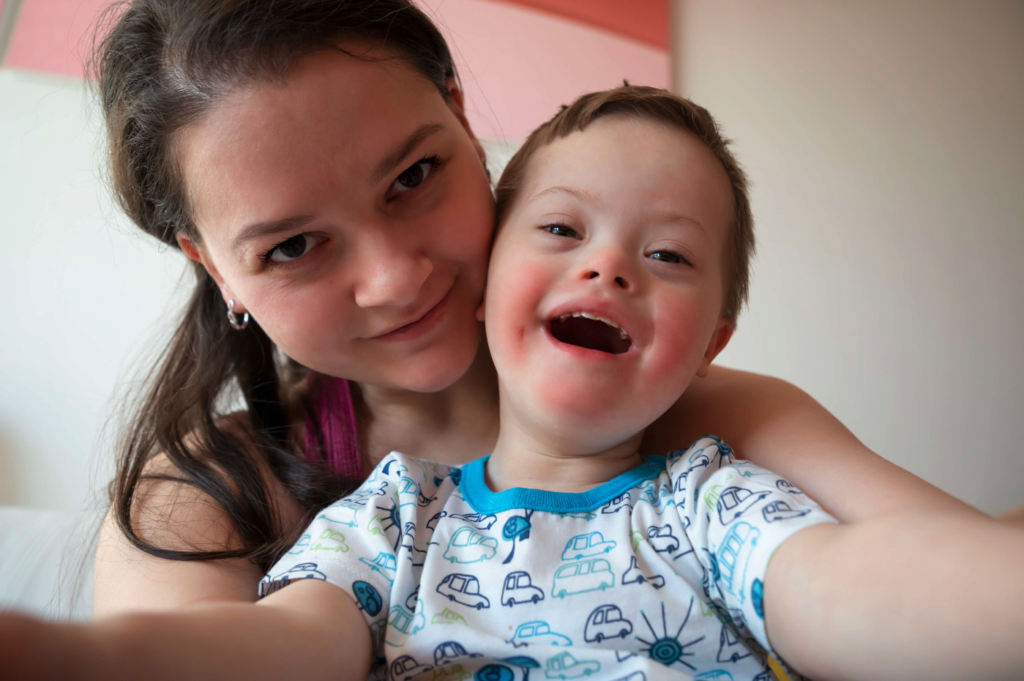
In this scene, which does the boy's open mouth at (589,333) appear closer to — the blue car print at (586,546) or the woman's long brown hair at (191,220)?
the blue car print at (586,546)

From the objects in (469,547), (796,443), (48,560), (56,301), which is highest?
(796,443)

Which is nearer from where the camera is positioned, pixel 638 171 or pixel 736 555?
pixel 736 555

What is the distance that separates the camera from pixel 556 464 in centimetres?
78

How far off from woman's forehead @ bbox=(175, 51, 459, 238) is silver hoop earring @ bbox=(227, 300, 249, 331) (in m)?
0.26

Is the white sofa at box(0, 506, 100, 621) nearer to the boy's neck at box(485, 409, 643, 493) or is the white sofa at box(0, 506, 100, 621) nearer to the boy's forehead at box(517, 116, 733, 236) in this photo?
the boy's neck at box(485, 409, 643, 493)

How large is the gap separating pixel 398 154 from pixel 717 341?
1.53 ft

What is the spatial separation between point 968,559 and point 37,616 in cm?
59

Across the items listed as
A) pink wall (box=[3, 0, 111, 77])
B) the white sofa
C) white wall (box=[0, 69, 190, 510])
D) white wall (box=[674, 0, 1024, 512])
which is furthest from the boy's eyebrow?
white wall (box=[674, 0, 1024, 512])

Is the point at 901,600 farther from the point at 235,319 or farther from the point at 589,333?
the point at 235,319

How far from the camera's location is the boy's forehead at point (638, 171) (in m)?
0.74

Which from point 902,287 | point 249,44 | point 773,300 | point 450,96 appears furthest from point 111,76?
point 902,287

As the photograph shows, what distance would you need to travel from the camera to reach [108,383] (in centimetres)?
222

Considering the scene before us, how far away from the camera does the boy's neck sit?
0.77m

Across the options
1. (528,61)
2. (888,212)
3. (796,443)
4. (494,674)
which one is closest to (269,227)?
(494,674)
